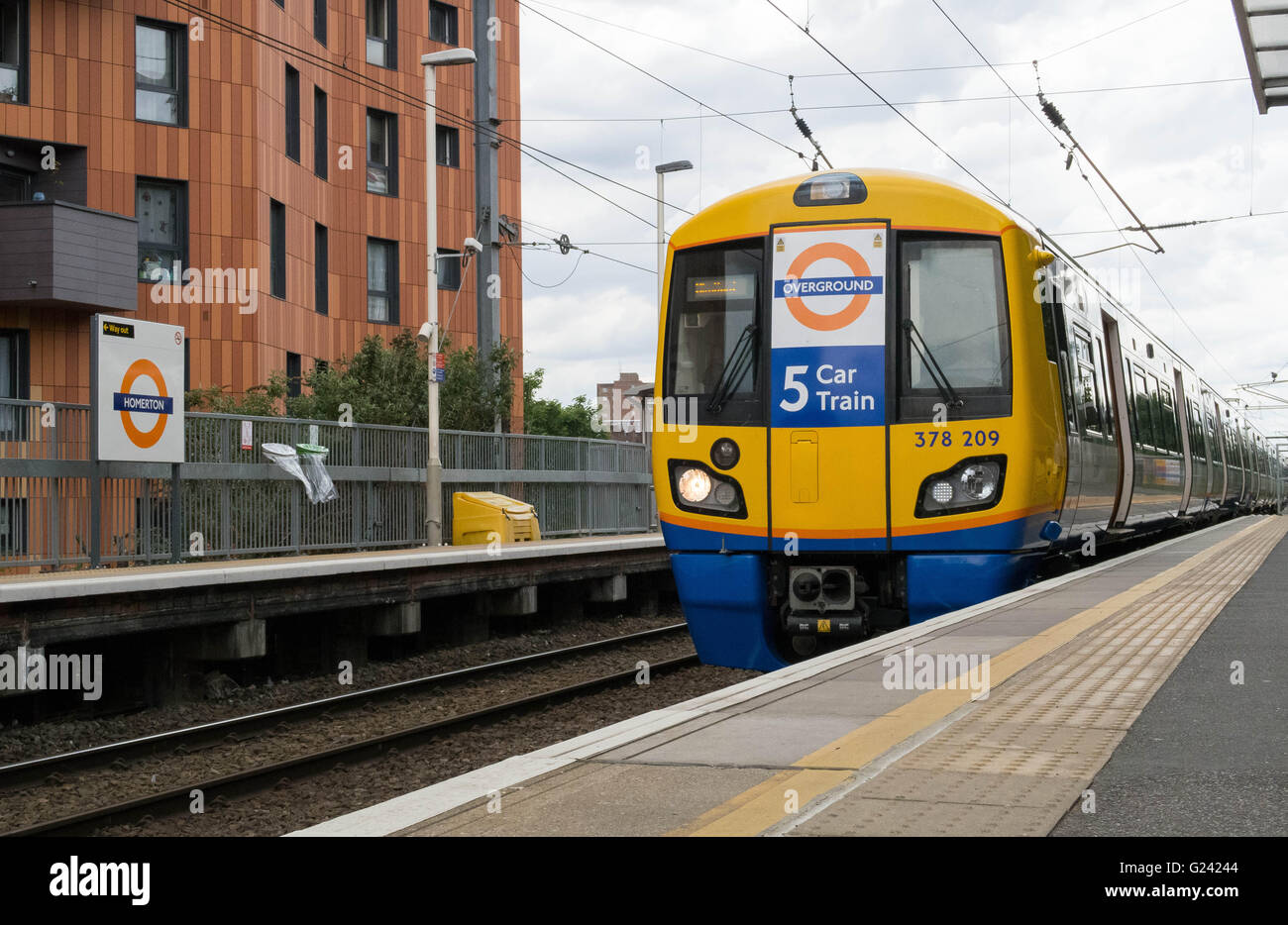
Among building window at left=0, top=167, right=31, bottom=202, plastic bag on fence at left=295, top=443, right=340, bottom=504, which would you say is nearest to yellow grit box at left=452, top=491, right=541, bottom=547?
plastic bag on fence at left=295, top=443, right=340, bottom=504

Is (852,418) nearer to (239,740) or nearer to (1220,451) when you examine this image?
(239,740)

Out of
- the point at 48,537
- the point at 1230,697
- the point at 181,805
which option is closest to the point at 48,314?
the point at 48,537

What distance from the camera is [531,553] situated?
1653 centimetres

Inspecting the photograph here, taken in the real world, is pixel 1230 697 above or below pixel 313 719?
above

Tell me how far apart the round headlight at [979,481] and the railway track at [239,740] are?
12.9 feet

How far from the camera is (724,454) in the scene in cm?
927

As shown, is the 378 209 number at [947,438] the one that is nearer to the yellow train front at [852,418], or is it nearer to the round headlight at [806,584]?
the yellow train front at [852,418]

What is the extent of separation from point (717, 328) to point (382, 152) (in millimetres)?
26883

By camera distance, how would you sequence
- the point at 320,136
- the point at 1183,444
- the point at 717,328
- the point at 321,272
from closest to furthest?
the point at 717,328, the point at 1183,444, the point at 320,136, the point at 321,272

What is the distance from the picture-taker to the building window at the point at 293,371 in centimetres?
2852

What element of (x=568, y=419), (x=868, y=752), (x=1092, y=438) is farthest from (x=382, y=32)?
(x=568, y=419)

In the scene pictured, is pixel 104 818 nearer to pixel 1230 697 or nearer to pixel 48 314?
pixel 1230 697
